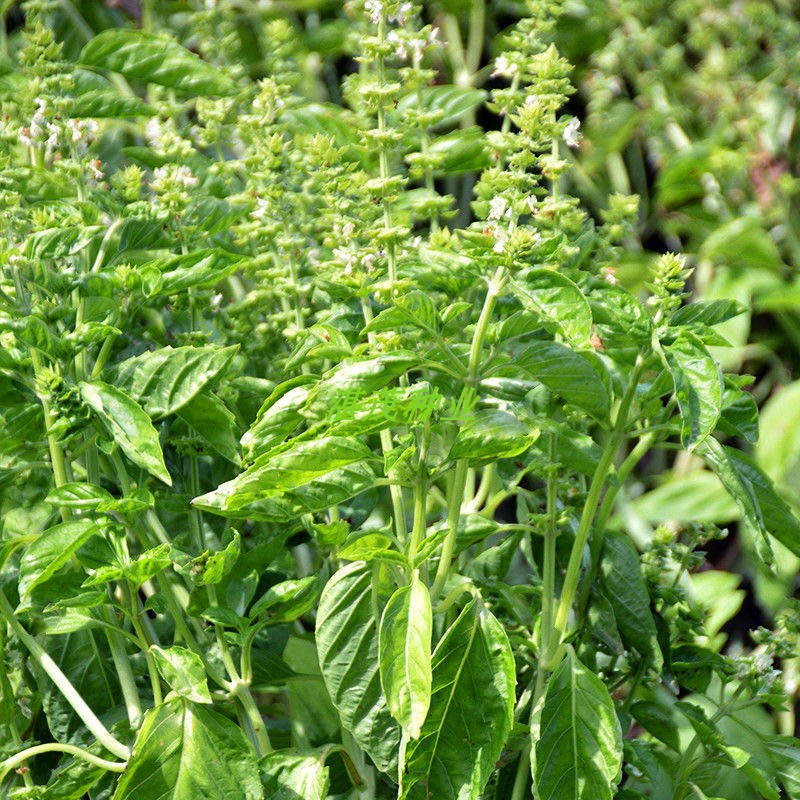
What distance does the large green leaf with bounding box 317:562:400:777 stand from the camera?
→ 0.76 metres

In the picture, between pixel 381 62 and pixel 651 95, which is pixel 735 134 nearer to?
pixel 651 95

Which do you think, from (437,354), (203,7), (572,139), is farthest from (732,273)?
(437,354)

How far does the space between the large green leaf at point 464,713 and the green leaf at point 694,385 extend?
0.18m

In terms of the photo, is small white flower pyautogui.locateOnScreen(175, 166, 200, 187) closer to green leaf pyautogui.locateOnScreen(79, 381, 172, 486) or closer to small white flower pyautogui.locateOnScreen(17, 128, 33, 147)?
small white flower pyautogui.locateOnScreen(17, 128, 33, 147)

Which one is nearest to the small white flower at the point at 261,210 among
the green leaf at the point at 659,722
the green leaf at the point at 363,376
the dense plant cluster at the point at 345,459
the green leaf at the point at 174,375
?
the dense plant cluster at the point at 345,459

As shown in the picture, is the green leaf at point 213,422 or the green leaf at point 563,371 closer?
the green leaf at point 563,371

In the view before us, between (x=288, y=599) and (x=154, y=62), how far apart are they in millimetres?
532

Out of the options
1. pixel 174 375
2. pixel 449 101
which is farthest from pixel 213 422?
pixel 449 101

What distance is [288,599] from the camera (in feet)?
2.63

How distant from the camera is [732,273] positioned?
7.03ft

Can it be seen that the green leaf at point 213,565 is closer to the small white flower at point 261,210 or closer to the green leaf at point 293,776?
the green leaf at point 293,776

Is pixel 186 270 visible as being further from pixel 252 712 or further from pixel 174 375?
pixel 252 712

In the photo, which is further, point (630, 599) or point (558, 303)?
point (630, 599)

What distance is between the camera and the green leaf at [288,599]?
30.8 inches
